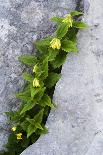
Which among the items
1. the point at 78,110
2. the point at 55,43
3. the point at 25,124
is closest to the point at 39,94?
the point at 25,124

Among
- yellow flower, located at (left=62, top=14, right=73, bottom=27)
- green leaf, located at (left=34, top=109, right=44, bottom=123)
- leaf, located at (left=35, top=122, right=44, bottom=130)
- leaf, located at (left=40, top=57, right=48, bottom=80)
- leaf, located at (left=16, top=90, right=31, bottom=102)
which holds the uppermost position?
yellow flower, located at (left=62, top=14, right=73, bottom=27)

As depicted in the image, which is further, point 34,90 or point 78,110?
point 78,110

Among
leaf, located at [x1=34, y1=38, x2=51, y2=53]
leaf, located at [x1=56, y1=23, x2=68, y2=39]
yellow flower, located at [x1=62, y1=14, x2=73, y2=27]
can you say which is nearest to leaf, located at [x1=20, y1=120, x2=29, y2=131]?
leaf, located at [x1=34, y1=38, x2=51, y2=53]

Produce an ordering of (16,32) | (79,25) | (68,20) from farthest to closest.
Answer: (16,32) → (79,25) → (68,20)

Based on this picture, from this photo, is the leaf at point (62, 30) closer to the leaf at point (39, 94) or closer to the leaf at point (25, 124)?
the leaf at point (39, 94)

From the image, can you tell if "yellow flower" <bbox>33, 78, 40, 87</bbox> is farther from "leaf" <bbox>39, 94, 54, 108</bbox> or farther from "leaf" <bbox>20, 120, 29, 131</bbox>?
"leaf" <bbox>20, 120, 29, 131</bbox>

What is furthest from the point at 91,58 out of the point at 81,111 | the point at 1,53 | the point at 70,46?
the point at 1,53

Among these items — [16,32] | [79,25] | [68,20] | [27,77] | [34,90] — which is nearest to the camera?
[34,90]

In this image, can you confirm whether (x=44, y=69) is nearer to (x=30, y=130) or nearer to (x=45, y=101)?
(x=45, y=101)

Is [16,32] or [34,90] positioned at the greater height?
[16,32]
